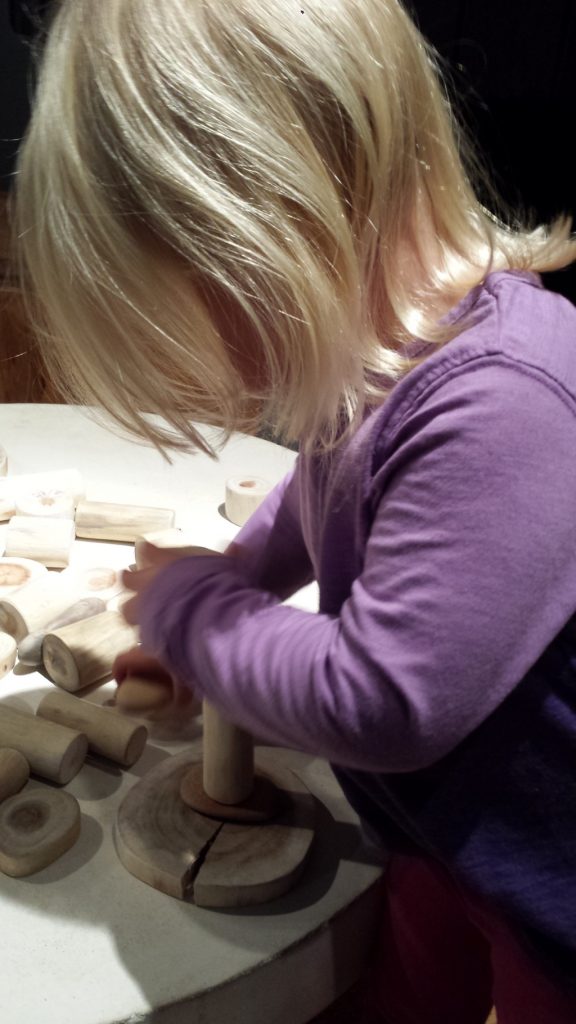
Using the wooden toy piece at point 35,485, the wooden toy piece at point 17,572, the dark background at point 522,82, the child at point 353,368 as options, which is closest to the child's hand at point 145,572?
the child at point 353,368

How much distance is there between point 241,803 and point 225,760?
43 mm

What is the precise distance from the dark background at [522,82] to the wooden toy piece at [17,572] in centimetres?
81

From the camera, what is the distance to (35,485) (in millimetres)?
1140

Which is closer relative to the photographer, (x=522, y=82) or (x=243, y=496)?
(x=243, y=496)

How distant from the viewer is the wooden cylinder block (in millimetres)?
650

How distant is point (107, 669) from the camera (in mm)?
836

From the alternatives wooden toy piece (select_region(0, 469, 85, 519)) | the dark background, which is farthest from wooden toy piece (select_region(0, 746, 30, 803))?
the dark background

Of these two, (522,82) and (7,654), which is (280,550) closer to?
(7,654)

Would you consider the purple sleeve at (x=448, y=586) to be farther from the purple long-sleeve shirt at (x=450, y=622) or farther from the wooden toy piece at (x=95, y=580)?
the wooden toy piece at (x=95, y=580)

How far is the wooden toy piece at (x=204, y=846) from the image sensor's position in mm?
614

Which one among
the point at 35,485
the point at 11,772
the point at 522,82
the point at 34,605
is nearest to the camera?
the point at 11,772

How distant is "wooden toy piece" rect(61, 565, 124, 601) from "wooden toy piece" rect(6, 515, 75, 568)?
0.02m

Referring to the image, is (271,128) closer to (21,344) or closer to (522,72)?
(522,72)

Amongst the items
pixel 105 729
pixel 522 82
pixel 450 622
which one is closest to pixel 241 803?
pixel 105 729
